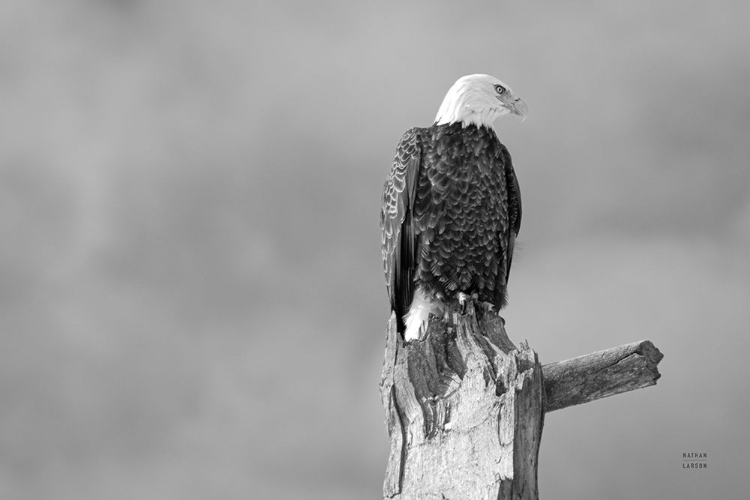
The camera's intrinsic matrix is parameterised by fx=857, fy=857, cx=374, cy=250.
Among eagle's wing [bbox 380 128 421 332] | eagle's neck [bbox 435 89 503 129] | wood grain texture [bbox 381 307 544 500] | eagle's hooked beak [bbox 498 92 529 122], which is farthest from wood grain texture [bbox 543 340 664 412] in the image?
eagle's hooked beak [bbox 498 92 529 122]

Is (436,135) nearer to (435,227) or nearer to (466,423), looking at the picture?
(435,227)

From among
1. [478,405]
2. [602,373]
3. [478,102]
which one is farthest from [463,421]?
[478,102]

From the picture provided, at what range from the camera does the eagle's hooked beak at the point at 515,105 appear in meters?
9.55

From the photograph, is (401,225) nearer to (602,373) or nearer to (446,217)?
(446,217)

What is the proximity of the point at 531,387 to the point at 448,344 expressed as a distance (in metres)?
A: 1.55

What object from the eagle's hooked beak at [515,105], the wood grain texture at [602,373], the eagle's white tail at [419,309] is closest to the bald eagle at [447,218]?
the eagle's white tail at [419,309]

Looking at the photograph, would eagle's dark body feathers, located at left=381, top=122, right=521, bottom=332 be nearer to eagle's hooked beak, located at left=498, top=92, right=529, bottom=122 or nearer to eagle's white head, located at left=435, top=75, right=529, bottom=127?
eagle's white head, located at left=435, top=75, right=529, bottom=127

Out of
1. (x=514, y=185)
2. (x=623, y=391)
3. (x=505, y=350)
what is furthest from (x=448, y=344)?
(x=514, y=185)

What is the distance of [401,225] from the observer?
29.1ft

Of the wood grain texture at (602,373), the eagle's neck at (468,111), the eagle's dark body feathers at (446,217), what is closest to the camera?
the wood grain texture at (602,373)

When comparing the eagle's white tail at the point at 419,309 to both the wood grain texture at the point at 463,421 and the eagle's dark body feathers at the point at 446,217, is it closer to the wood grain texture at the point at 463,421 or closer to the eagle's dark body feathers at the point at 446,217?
the eagle's dark body feathers at the point at 446,217

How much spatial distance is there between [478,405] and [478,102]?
4.19 meters

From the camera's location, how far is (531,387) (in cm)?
604

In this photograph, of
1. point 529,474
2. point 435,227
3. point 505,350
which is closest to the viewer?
point 529,474
